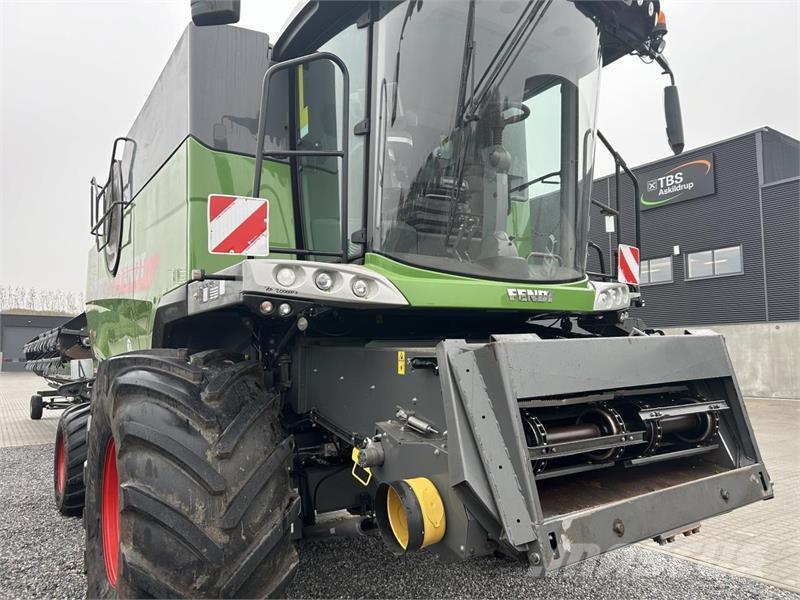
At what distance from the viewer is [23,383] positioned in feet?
78.1

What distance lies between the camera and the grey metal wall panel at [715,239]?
17625 mm

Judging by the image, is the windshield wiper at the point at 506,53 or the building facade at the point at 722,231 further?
the building facade at the point at 722,231

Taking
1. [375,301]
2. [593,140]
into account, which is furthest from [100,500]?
[593,140]

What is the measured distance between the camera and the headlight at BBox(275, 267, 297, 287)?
228 centimetres

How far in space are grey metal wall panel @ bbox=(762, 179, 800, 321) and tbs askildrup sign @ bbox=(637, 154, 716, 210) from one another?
6.02 feet

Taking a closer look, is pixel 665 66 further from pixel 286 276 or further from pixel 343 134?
pixel 286 276

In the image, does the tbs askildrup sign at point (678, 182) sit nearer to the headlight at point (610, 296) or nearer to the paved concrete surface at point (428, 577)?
the headlight at point (610, 296)

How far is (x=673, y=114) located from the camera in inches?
134

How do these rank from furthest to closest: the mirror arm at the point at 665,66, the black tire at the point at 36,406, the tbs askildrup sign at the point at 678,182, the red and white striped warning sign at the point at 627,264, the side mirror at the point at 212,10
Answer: the tbs askildrup sign at the point at 678,182 < the black tire at the point at 36,406 < the red and white striped warning sign at the point at 627,264 < the mirror arm at the point at 665,66 < the side mirror at the point at 212,10

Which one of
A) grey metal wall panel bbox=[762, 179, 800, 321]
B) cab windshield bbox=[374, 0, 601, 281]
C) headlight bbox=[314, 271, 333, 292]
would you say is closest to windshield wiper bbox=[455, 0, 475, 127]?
cab windshield bbox=[374, 0, 601, 281]

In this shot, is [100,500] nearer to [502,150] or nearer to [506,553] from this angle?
[506,553]

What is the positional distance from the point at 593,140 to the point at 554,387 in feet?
5.53

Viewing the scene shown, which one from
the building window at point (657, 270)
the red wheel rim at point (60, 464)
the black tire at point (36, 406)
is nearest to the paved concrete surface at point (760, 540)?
the red wheel rim at point (60, 464)

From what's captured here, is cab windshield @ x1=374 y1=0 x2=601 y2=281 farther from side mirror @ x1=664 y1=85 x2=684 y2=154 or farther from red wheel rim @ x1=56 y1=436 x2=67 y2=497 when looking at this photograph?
red wheel rim @ x1=56 y1=436 x2=67 y2=497
